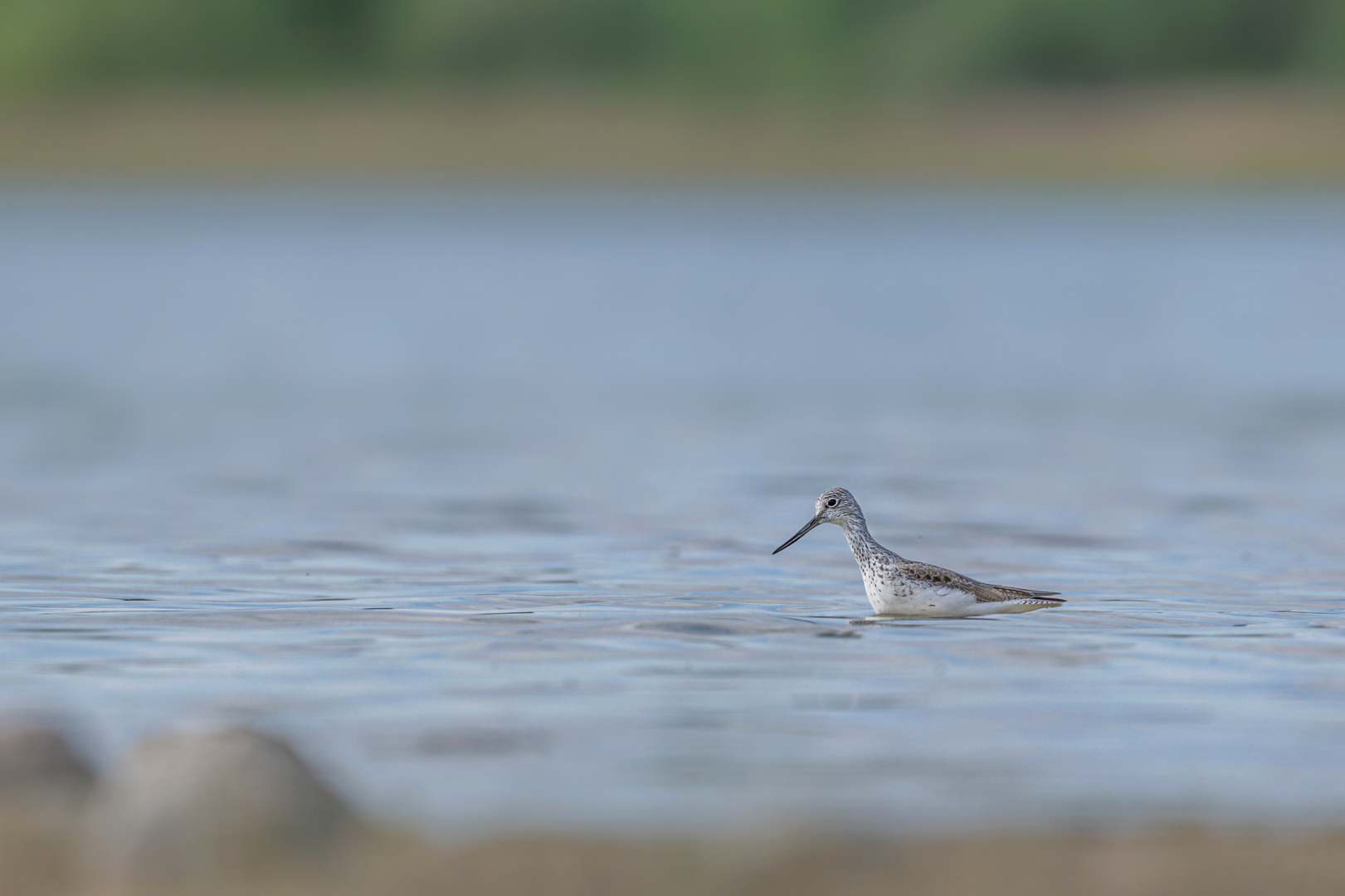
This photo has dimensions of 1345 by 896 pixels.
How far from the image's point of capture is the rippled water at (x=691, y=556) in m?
9.25

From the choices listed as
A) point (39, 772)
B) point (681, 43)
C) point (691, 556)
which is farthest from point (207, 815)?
point (681, 43)

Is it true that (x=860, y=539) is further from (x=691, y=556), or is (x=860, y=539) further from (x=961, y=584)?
(x=691, y=556)

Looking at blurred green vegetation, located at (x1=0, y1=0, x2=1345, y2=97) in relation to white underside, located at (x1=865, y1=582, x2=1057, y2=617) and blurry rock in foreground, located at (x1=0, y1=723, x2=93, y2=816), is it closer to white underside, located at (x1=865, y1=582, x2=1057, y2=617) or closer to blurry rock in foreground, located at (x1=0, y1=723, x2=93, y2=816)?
white underside, located at (x1=865, y1=582, x2=1057, y2=617)

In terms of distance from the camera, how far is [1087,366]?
34312 millimetres

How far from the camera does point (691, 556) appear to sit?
50.0 feet

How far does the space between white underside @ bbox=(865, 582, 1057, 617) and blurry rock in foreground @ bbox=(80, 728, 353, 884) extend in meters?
5.64

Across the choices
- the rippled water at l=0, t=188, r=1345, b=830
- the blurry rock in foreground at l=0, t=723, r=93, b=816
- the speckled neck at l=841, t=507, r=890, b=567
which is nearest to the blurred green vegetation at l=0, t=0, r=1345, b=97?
the rippled water at l=0, t=188, r=1345, b=830

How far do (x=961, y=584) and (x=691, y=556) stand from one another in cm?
307

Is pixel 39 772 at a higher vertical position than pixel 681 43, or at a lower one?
lower

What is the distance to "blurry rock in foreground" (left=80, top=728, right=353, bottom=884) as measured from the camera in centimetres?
721

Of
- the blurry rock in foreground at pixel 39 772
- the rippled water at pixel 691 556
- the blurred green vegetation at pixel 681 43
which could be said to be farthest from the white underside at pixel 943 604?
the blurred green vegetation at pixel 681 43

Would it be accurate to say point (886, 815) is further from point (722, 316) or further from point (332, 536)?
point (722, 316)

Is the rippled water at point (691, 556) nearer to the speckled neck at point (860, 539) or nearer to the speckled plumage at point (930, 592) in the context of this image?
the speckled plumage at point (930, 592)

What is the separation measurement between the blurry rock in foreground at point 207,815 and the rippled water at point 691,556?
987mm
